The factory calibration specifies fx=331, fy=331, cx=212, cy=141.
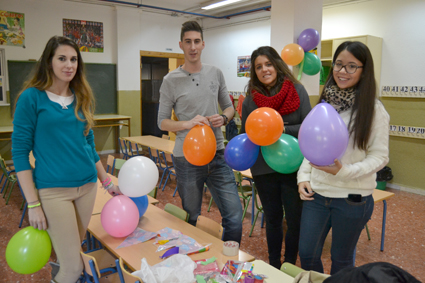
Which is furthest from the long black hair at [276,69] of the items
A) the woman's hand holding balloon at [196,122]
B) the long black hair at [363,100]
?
the long black hair at [363,100]

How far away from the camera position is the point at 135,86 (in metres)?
8.30

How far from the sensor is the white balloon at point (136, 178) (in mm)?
2104

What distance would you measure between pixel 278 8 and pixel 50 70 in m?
3.32

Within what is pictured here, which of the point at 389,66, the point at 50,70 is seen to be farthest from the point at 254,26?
the point at 50,70

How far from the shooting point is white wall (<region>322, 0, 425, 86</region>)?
5080 millimetres

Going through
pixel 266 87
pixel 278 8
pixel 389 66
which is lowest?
pixel 266 87

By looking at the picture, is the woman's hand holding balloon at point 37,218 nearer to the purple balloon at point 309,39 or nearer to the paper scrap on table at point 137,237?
the paper scrap on table at point 137,237

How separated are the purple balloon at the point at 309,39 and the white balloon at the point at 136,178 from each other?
2.72 meters

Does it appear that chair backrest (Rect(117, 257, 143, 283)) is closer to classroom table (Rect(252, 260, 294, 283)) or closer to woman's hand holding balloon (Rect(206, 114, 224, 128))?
classroom table (Rect(252, 260, 294, 283))

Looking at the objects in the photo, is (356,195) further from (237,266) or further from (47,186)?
(47,186)

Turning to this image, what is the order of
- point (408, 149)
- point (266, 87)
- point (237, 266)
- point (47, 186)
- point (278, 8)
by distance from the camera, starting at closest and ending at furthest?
point (237, 266) → point (47, 186) → point (266, 87) → point (278, 8) → point (408, 149)

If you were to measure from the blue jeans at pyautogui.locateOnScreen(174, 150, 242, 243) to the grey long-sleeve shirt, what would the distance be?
4.6 inches

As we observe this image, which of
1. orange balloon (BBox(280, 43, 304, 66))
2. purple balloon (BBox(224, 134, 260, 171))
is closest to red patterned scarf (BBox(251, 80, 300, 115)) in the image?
purple balloon (BBox(224, 134, 260, 171))

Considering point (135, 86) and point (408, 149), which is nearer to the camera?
point (408, 149)
